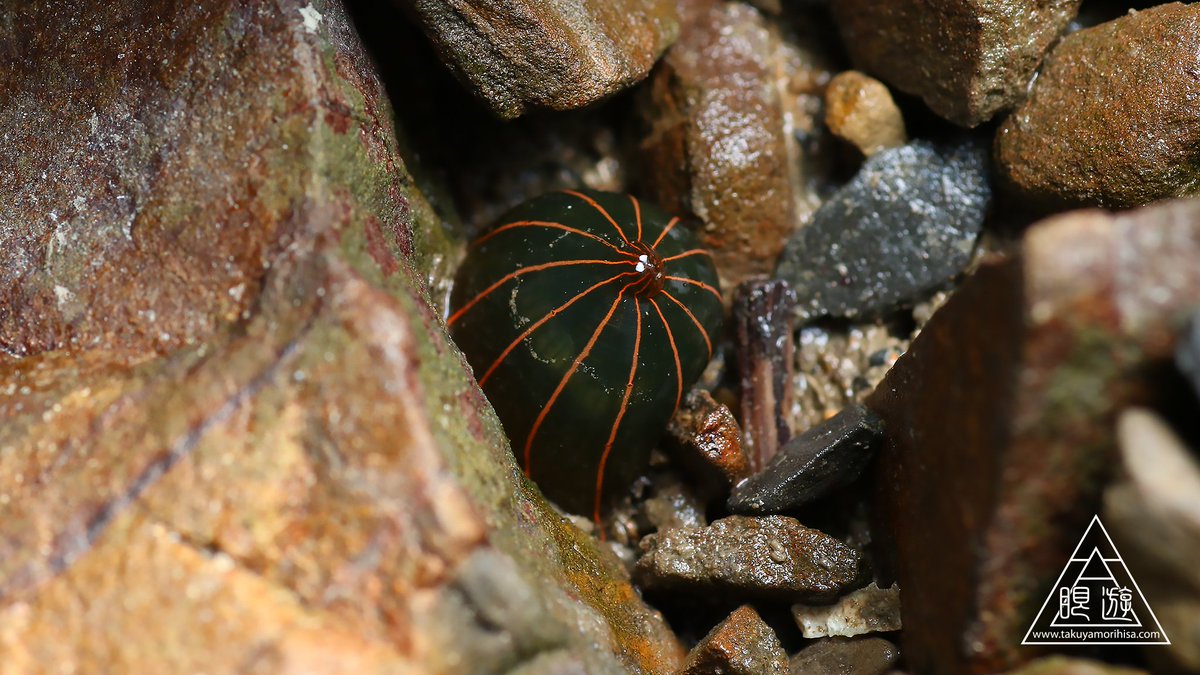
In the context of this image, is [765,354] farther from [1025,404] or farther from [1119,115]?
[1025,404]

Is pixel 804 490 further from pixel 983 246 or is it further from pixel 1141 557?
pixel 983 246

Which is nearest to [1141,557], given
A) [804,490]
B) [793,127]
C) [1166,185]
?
[804,490]

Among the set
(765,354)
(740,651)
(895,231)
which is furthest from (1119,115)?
(740,651)

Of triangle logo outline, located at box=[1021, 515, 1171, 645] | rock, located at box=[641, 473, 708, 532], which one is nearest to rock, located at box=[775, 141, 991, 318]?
rock, located at box=[641, 473, 708, 532]

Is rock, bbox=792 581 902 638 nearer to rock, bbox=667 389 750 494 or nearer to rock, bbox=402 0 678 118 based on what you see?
rock, bbox=667 389 750 494

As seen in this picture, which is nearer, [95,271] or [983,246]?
[95,271]

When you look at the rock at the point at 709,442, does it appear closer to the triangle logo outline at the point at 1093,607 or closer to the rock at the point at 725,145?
the rock at the point at 725,145
